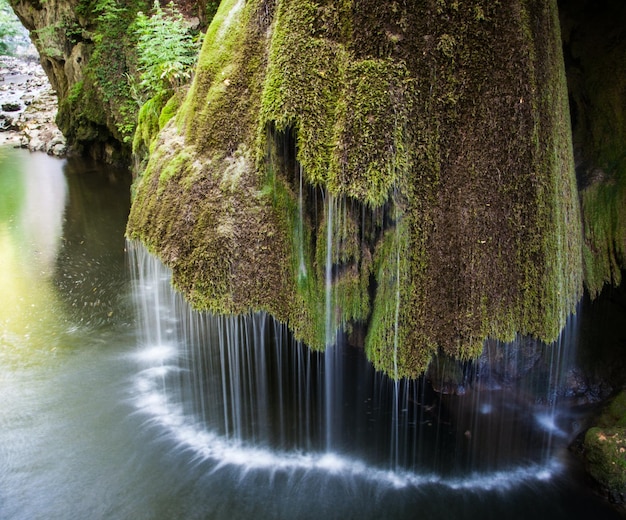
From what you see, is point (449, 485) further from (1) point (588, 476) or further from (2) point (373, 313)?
(2) point (373, 313)

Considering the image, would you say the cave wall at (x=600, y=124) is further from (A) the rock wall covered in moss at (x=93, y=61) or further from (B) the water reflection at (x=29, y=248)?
(A) the rock wall covered in moss at (x=93, y=61)

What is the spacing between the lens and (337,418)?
683cm

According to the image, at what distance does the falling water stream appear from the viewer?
574cm

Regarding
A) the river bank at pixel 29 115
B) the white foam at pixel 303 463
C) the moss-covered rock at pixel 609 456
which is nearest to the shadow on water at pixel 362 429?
the white foam at pixel 303 463

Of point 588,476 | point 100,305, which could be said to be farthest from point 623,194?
point 100,305

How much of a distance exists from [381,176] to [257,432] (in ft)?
12.6

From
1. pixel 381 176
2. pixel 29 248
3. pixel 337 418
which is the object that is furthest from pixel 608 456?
pixel 29 248

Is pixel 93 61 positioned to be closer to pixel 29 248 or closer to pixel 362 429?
pixel 29 248

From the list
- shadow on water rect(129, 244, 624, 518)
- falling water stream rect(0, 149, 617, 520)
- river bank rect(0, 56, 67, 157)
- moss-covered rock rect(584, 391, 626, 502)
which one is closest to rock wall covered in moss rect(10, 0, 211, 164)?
river bank rect(0, 56, 67, 157)

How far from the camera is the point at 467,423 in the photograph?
671 centimetres

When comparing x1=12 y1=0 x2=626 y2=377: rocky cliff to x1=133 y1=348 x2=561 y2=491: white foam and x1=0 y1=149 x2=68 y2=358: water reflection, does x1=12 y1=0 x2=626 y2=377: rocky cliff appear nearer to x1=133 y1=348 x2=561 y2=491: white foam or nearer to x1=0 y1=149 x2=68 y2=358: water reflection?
x1=133 y1=348 x2=561 y2=491: white foam

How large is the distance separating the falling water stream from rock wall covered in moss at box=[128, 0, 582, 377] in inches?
22.1

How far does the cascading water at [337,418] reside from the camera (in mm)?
6160

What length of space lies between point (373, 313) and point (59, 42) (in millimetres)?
18969
